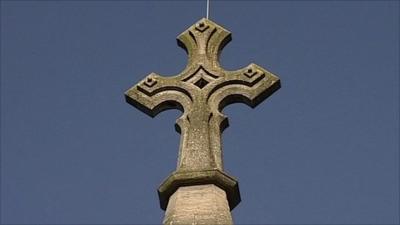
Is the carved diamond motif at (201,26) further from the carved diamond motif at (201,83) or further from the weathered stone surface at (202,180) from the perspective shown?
the weathered stone surface at (202,180)

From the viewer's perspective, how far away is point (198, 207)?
7.00 metres

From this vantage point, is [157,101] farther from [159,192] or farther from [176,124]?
[159,192]

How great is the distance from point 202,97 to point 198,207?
1.63 meters

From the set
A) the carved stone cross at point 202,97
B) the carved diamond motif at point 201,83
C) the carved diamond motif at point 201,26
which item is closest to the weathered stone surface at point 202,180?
the carved stone cross at point 202,97

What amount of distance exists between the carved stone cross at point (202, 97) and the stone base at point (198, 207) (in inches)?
3.2

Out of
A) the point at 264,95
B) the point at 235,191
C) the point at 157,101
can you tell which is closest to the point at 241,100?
the point at 264,95

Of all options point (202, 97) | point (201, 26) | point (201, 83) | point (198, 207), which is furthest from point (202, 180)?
point (201, 26)

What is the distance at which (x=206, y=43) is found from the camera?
929 centimetres

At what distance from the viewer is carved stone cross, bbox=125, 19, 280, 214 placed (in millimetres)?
7371

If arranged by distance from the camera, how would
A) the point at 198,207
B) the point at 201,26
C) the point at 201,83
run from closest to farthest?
the point at 198,207 → the point at 201,83 → the point at 201,26

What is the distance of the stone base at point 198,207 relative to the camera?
684 centimetres

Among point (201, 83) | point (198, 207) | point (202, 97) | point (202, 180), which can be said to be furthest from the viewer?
point (201, 83)

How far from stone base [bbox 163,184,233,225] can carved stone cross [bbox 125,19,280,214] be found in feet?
0.26

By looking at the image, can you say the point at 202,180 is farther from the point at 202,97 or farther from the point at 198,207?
the point at 202,97
